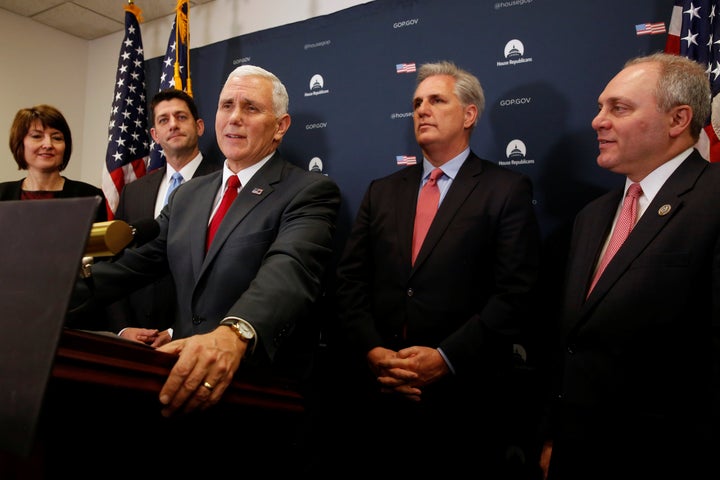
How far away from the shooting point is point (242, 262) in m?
1.55

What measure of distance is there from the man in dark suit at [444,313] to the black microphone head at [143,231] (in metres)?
1.06

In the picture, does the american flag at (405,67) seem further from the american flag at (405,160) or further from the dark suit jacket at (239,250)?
the dark suit jacket at (239,250)

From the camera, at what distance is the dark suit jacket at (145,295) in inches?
99.8

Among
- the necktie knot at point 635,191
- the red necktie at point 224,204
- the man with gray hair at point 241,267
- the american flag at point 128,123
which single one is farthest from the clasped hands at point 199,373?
the american flag at point 128,123

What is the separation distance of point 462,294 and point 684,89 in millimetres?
988

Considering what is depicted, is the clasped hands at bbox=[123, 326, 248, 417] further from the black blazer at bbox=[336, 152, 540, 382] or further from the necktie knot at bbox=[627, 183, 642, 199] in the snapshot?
the necktie knot at bbox=[627, 183, 642, 199]

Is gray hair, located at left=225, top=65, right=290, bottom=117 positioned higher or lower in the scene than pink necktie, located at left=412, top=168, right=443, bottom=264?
higher

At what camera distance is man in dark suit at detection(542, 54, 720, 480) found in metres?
1.45

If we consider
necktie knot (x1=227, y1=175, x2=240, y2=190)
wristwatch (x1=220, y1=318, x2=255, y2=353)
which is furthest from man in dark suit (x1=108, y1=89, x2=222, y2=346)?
wristwatch (x1=220, y1=318, x2=255, y2=353)

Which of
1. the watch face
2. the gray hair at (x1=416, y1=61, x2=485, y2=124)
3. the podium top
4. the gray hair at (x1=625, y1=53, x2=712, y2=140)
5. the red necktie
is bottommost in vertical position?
the watch face

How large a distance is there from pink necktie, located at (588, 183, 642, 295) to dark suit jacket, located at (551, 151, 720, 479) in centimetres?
11

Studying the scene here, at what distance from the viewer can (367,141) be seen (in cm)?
304

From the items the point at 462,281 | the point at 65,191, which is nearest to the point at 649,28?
the point at 462,281

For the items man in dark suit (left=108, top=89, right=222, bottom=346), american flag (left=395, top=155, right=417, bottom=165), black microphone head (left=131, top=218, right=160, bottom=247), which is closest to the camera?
black microphone head (left=131, top=218, right=160, bottom=247)
